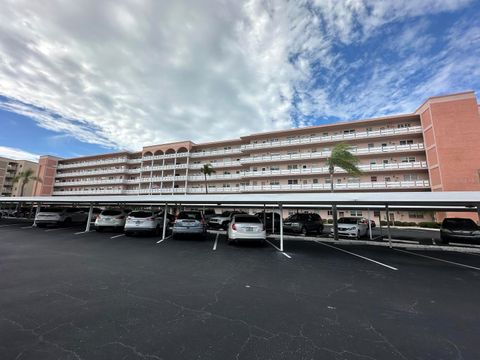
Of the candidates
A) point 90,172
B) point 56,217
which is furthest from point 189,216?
point 90,172

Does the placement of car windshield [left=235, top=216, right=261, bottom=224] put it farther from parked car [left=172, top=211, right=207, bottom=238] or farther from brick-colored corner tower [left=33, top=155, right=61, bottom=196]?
brick-colored corner tower [left=33, top=155, right=61, bottom=196]

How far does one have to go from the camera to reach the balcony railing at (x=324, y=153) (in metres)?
31.9

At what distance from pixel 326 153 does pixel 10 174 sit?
103800mm

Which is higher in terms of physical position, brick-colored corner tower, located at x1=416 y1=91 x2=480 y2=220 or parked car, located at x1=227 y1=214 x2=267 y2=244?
brick-colored corner tower, located at x1=416 y1=91 x2=480 y2=220

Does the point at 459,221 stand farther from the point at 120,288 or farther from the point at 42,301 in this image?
the point at 42,301

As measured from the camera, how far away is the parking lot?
112 inches

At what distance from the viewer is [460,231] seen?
1255cm

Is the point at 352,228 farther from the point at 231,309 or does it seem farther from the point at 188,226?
the point at 231,309

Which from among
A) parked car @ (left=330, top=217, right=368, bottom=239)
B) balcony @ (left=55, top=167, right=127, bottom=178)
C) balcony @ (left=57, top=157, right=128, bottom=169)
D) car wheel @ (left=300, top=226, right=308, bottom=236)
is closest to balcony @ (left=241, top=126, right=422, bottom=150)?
parked car @ (left=330, top=217, right=368, bottom=239)

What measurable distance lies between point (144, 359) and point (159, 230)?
12881 millimetres

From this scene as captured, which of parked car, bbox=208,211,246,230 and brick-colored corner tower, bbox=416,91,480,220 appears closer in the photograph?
parked car, bbox=208,211,246,230

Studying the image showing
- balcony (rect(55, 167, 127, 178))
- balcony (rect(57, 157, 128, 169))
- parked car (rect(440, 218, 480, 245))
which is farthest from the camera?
balcony (rect(57, 157, 128, 169))

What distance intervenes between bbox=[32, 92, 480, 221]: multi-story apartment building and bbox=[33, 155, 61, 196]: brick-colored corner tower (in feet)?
31.9

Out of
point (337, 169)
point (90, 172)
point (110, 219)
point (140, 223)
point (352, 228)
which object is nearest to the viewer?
point (140, 223)
